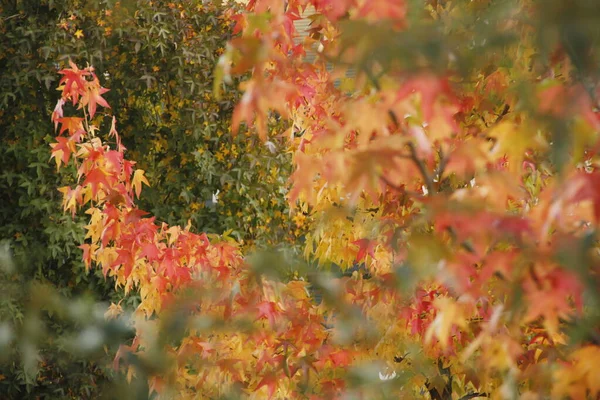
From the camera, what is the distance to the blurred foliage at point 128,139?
579 cm

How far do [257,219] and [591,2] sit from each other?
5537 millimetres

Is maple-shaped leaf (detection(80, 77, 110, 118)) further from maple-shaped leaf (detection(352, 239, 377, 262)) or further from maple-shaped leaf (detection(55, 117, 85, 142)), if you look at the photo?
maple-shaped leaf (detection(352, 239, 377, 262))

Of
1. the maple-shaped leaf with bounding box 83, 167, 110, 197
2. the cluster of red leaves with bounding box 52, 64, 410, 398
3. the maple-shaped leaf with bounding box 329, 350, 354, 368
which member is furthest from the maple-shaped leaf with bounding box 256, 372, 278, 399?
the maple-shaped leaf with bounding box 83, 167, 110, 197

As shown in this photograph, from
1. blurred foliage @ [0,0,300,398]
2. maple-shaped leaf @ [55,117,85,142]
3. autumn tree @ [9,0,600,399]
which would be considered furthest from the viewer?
blurred foliage @ [0,0,300,398]

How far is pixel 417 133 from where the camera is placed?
169 cm

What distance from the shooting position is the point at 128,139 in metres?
6.35

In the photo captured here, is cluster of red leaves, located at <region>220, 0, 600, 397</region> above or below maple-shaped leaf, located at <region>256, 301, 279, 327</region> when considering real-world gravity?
above

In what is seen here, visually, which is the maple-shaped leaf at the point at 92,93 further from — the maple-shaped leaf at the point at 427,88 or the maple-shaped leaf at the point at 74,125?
the maple-shaped leaf at the point at 427,88

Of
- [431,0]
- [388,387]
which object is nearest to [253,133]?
[431,0]

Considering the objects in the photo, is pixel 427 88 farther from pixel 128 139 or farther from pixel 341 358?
pixel 128 139

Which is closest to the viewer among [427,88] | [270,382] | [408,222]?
[427,88]

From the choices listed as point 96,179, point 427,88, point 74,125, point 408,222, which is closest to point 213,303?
point 96,179

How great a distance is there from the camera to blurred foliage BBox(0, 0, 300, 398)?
579cm

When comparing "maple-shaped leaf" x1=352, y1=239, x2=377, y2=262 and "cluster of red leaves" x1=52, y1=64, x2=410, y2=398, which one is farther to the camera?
"maple-shaped leaf" x1=352, y1=239, x2=377, y2=262
